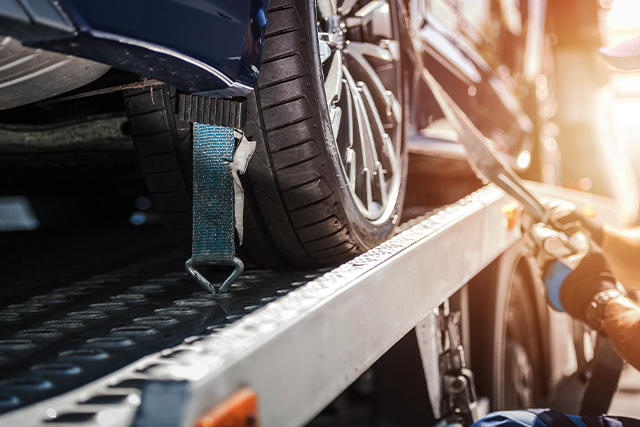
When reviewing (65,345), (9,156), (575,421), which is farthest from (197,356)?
(9,156)

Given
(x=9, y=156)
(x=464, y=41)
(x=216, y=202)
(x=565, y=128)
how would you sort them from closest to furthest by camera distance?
(x=216, y=202), (x=9, y=156), (x=464, y=41), (x=565, y=128)

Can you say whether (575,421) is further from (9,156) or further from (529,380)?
(9,156)

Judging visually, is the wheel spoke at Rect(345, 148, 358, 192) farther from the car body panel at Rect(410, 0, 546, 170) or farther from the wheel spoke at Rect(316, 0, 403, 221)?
the car body panel at Rect(410, 0, 546, 170)

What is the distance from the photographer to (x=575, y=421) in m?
1.29

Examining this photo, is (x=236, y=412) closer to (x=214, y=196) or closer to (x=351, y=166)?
(x=214, y=196)

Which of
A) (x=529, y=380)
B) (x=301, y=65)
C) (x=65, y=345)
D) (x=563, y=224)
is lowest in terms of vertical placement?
(x=529, y=380)

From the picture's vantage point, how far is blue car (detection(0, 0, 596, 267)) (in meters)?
0.85

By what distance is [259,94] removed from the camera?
115 cm

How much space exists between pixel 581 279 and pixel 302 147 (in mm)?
990

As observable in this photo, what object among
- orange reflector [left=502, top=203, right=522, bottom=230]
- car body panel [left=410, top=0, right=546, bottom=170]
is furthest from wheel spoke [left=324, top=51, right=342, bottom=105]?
orange reflector [left=502, top=203, right=522, bottom=230]

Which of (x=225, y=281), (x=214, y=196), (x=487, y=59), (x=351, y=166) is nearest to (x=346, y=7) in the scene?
(x=351, y=166)

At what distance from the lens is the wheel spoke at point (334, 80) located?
135cm

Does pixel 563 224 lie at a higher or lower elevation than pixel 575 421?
higher

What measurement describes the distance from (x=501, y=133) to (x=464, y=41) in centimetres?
69
